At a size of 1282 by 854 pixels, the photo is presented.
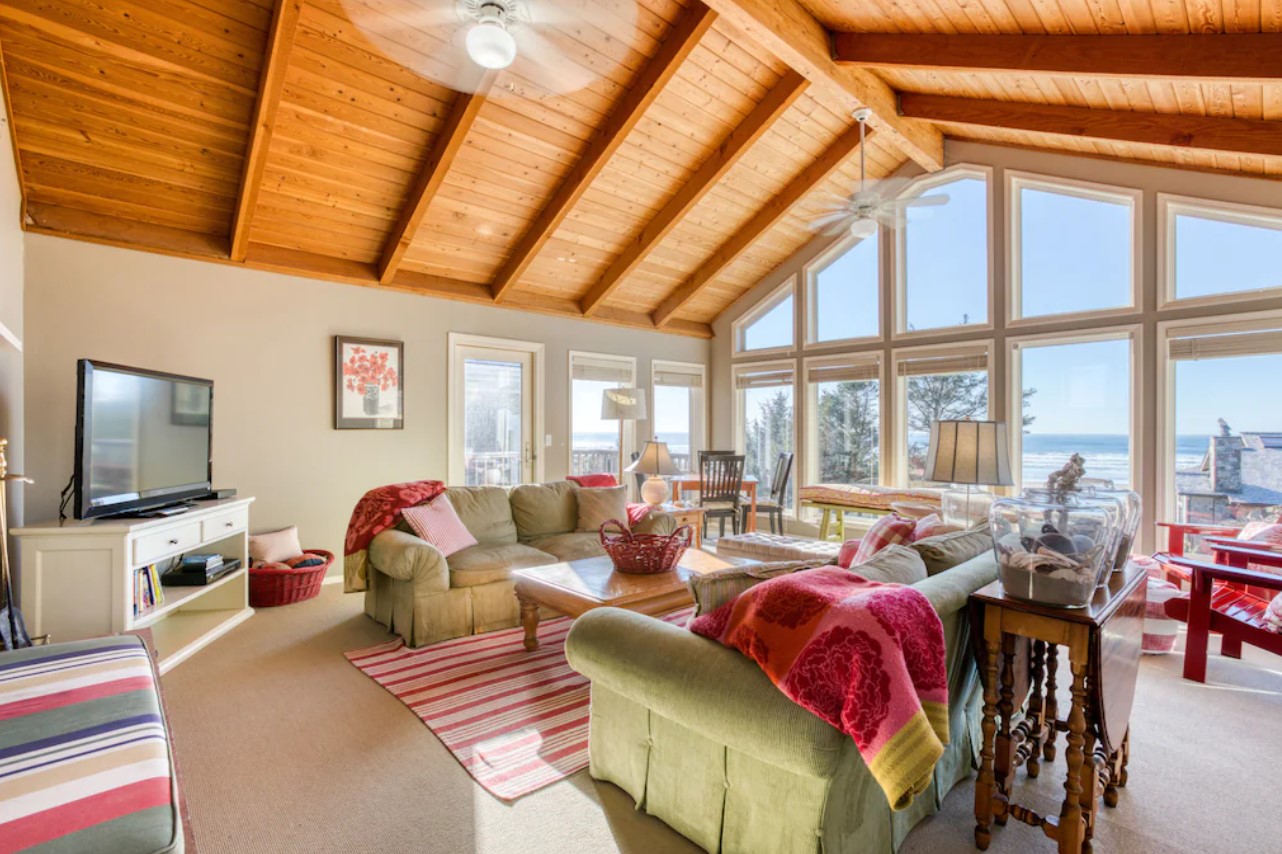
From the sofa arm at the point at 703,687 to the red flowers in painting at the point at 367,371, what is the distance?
3705 millimetres

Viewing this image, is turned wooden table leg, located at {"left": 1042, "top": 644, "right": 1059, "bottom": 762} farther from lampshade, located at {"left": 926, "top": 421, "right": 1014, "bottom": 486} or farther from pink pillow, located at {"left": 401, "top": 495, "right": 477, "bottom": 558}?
pink pillow, located at {"left": 401, "top": 495, "right": 477, "bottom": 558}

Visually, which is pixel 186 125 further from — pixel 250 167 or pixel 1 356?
pixel 1 356

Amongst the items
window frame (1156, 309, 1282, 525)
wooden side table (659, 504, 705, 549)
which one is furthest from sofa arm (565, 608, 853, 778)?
window frame (1156, 309, 1282, 525)

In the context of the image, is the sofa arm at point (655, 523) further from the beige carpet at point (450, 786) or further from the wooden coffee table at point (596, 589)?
the beige carpet at point (450, 786)

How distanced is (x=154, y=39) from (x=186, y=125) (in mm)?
562

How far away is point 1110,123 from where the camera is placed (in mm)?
3807

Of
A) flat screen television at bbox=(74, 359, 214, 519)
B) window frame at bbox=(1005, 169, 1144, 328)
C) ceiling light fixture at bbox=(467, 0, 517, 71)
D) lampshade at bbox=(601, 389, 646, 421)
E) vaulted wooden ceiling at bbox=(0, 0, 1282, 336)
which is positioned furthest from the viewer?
lampshade at bbox=(601, 389, 646, 421)

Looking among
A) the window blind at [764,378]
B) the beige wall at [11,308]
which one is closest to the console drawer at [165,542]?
the beige wall at [11,308]

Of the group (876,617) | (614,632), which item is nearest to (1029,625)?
(876,617)

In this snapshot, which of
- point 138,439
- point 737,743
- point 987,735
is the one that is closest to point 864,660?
point 737,743

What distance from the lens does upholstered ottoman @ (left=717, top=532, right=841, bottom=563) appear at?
3689 mm

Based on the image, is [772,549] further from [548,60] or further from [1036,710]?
[548,60]

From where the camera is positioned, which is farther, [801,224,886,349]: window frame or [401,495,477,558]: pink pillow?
[801,224,886,349]: window frame

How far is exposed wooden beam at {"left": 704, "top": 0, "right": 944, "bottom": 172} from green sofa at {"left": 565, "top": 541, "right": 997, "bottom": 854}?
2946mm
